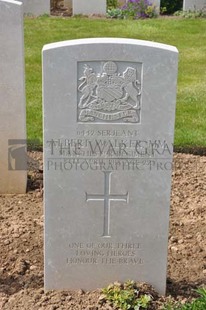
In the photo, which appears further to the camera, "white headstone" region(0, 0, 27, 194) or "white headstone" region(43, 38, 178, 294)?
"white headstone" region(0, 0, 27, 194)

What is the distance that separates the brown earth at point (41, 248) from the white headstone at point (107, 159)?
161 millimetres

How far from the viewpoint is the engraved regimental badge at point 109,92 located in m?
3.45

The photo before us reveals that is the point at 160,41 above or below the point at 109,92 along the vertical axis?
above

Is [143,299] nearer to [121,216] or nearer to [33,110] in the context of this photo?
[121,216]

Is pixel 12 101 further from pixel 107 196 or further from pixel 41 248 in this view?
pixel 107 196

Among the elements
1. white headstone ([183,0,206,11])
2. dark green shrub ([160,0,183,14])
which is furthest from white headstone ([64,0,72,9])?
white headstone ([183,0,206,11])

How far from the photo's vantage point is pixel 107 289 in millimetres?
3770

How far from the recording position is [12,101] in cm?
526

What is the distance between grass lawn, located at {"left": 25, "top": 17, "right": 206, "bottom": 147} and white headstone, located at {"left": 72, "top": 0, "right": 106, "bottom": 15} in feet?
2.65

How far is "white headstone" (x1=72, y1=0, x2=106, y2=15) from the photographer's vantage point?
15.3 m

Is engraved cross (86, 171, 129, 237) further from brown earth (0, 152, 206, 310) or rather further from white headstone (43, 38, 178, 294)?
brown earth (0, 152, 206, 310)

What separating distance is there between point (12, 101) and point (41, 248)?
1.46 metres

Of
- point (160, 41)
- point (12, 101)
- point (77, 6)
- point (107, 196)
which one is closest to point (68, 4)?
point (77, 6)

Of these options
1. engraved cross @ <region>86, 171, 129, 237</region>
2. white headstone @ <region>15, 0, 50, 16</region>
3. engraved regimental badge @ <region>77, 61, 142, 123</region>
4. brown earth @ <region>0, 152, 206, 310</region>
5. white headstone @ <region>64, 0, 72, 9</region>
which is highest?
white headstone @ <region>64, 0, 72, 9</region>
